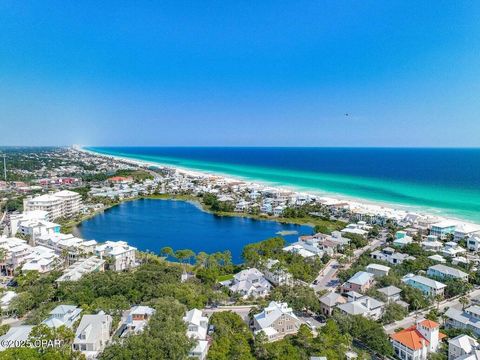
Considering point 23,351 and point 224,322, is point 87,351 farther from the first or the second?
point 224,322

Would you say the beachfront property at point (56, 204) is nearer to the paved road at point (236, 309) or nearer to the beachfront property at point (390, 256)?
the paved road at point (236, 309)

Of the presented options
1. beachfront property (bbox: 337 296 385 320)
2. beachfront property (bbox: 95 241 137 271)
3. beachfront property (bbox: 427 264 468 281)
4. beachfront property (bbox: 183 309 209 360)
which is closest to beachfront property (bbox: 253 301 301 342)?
beachfront property (bbox: 183 309 209 360)

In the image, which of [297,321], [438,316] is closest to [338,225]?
[438,316]

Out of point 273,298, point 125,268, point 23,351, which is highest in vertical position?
point 23,351

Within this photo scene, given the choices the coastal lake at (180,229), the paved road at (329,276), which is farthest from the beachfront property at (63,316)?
the paved road at (329,276)

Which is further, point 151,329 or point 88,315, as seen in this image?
point 88,315

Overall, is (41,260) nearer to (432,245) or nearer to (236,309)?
(236,309)
